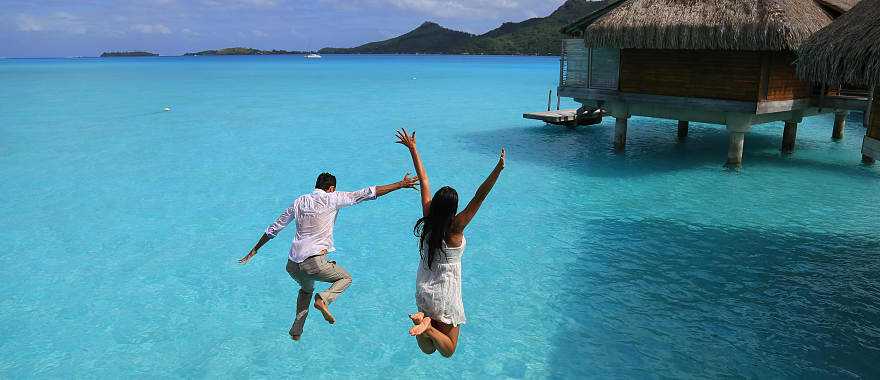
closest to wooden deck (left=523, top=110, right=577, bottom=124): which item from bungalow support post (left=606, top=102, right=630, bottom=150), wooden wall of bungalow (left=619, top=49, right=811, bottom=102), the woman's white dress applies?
bungalow support post (left=606, top=102, right=630, bottom=150)

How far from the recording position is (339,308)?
8859 millimetres

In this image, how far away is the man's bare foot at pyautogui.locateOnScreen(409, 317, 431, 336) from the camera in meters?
4.43

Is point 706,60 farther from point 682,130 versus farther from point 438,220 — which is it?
point 438,220

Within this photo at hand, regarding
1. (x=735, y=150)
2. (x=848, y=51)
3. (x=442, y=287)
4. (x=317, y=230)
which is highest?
(x=848, y=51)

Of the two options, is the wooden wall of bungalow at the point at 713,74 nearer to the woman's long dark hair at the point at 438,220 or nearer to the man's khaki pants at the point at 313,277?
the man's khaki pants at the point at 313,277

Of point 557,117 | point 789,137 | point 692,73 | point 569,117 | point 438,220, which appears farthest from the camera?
point 569,117

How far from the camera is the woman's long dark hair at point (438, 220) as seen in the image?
428 centimetres

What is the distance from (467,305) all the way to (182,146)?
16.7m

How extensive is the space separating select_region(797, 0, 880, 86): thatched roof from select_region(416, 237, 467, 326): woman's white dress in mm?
6779

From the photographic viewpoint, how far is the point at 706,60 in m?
16.0

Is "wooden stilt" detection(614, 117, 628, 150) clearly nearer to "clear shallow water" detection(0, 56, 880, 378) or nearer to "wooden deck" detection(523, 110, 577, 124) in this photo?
"clear shallow water" detection(0, 56, 880, 378)

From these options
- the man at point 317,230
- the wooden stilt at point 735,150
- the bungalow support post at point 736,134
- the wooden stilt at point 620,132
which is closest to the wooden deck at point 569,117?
the wooden stilt at point 620,132

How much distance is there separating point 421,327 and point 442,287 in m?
0.34

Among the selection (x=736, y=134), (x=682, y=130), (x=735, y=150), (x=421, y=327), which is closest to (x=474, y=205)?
(x=421, y=327)
